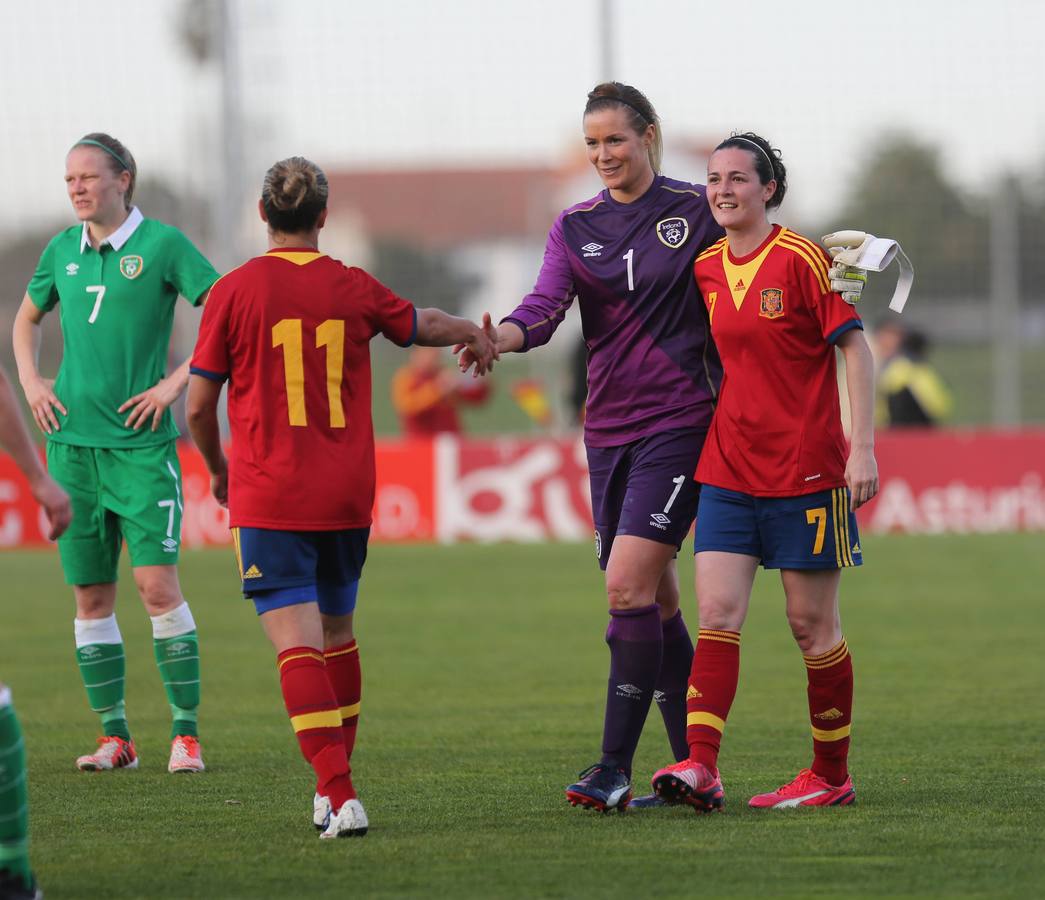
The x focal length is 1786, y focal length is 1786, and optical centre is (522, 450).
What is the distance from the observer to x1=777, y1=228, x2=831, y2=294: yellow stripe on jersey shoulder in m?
5.49

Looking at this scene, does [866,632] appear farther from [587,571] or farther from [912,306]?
[912,306]

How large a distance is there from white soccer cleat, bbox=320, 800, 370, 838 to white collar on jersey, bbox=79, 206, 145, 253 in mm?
2639

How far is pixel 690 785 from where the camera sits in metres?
5.39

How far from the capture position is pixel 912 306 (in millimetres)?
22031

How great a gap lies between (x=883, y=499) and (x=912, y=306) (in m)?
4.61


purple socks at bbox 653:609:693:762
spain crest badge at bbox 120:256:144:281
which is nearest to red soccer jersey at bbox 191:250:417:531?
purple socks at bbox 653:609:693:762

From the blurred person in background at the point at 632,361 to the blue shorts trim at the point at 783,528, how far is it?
0.46ft

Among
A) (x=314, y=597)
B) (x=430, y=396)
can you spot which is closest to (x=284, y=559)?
(x=314, y=597)

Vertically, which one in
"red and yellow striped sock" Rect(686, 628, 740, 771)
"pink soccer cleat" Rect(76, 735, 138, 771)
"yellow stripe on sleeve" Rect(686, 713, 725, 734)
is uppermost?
"red and yellow striped sock" Rect(686, 628, 740, 771)

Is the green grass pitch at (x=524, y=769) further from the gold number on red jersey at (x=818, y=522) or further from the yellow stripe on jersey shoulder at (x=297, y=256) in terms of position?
the yellow stripe on jersey shoulder at (x=297, y=256)

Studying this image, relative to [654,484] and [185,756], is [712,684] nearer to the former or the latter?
[654,484]

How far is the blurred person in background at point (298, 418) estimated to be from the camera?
5160 millimetres

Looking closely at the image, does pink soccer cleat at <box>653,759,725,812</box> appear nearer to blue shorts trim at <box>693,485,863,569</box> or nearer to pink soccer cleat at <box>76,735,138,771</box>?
blue shorts trim at <box>693,485,863,569</box>

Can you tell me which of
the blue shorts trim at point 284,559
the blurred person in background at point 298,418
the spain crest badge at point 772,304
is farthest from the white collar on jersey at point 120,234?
the spain crest badge at point 772,304
